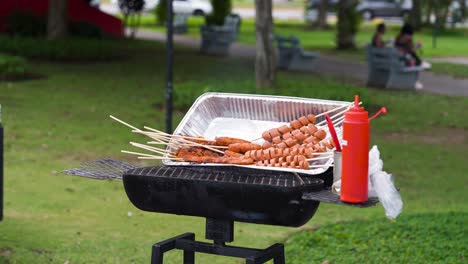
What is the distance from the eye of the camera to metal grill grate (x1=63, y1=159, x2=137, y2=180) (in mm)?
4680

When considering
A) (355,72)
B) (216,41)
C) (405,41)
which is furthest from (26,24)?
(405,41)

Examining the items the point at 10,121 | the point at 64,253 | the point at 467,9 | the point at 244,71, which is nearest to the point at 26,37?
the point at 244,71

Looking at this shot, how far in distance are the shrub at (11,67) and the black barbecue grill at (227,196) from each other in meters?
13.5

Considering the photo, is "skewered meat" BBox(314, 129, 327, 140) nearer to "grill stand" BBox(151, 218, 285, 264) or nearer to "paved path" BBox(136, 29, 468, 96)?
"grill stand" BBox(151, 218, 285, 264)

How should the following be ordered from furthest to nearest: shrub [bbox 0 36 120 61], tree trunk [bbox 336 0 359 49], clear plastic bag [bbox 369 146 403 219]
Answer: tree trunk [bbox 336 0 359 49] → shrub [bbox 0 36 120 61] → clear plastic bag [bbox 369 146 403 219]

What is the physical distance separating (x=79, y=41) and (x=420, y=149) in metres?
12.5

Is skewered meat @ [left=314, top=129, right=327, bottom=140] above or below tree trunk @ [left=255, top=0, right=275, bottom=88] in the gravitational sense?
above

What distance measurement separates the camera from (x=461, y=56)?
26891mm

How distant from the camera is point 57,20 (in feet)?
75.7

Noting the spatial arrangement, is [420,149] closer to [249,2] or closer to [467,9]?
[467,9]

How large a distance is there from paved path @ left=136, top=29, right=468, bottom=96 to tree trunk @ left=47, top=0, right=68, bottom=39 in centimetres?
468

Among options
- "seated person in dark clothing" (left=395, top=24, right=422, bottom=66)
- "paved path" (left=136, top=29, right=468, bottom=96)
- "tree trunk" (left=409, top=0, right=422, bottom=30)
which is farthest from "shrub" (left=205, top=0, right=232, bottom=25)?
"seated person in dark clothing" (left=395, top=24, right=422, bottom=66)

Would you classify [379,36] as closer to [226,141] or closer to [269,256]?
[226,141]

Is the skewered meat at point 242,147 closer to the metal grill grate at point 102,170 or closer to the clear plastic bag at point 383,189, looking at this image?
the metal grill grate at point 102,170
